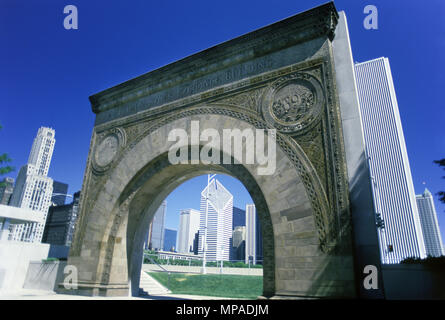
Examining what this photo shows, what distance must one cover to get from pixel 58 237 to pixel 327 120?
188 feet

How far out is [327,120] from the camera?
595cm

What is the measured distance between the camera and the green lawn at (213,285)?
11219mm

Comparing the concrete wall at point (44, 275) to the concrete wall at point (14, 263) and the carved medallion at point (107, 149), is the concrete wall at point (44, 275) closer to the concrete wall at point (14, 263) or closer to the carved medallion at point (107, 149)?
the concrete wall at point (14, 263)

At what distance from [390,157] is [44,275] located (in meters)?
59.5

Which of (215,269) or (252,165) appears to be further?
(215,269)

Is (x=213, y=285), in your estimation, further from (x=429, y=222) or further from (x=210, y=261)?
(x=429, y=222)

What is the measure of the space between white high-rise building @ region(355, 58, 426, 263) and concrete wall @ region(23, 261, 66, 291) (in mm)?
55086

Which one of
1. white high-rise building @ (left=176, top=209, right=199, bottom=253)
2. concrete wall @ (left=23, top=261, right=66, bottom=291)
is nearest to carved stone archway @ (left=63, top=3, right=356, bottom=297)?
concrete wall @ (left=23, top=261, right=66, bottom=291)

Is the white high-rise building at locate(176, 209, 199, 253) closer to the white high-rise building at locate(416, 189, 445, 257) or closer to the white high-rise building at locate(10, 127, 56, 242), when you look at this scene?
the white high-rise building at locate(10, 127, 56, 242)

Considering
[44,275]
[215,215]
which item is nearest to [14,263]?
[44,275]

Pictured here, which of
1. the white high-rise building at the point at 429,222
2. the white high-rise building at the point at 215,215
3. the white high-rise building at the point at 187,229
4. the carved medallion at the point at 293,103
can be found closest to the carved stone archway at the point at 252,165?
the carved medallion at the point at 293,103

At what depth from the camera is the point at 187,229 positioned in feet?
282
